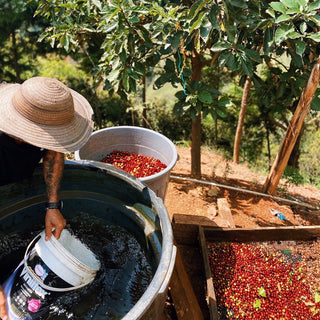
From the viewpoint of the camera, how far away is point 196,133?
10.6 feet

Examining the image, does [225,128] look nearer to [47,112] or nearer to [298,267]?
[298,267]

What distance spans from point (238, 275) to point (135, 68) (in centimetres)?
183

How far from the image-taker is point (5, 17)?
6.69 m

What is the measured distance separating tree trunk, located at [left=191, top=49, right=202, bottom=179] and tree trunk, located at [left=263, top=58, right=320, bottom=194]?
2.85 ft

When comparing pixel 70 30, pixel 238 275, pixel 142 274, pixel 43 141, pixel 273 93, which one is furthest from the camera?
pixel 273 93

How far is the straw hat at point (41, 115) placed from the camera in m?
1.22

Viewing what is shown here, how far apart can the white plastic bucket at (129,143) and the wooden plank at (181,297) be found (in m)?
0.76

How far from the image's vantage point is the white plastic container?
126 centimetres

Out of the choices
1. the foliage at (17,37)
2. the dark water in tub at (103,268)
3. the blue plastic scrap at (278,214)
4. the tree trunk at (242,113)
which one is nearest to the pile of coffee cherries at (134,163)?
the dark water in tub at (103,268)

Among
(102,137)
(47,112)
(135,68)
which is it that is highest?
(47,112)

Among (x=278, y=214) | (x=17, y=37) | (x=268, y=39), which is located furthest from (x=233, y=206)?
(x=17, y=37)

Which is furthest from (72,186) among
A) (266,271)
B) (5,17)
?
(5,17)

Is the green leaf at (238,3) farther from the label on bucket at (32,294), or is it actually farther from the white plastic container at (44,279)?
the label on bucket at (32,294)

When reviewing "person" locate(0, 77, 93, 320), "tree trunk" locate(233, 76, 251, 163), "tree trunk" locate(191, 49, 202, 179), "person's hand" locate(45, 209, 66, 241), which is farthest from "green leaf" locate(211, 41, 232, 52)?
"tree trunk" locate(233, 76, 251, 163)
